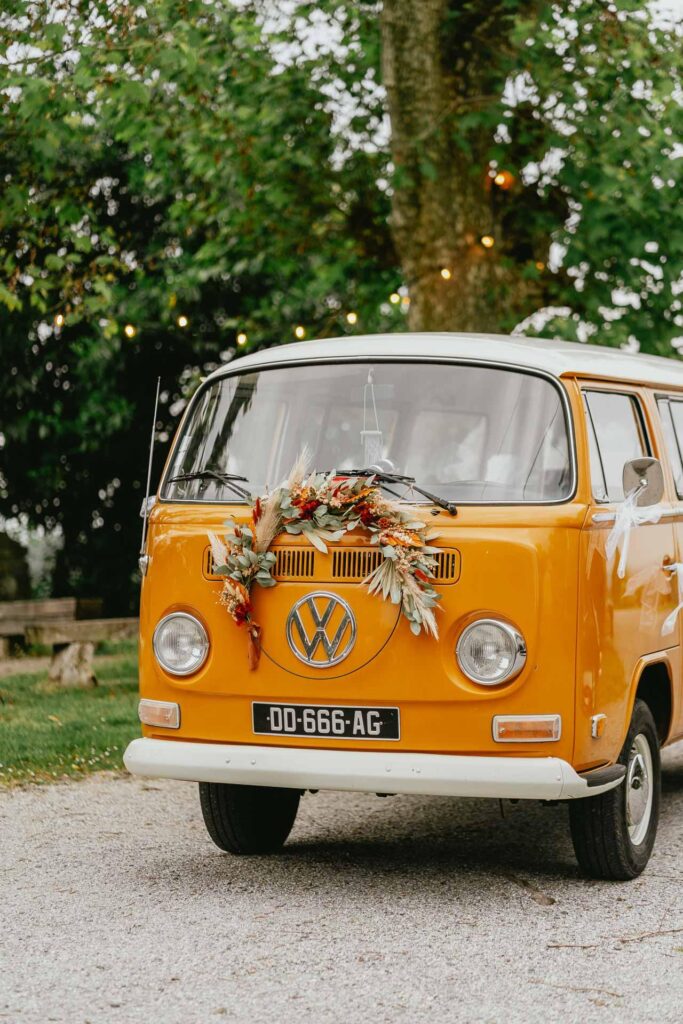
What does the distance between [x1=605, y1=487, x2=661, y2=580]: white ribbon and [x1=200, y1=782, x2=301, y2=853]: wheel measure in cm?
187

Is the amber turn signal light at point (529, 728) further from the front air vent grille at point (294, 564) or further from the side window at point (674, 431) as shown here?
the side window at point (674, 431)

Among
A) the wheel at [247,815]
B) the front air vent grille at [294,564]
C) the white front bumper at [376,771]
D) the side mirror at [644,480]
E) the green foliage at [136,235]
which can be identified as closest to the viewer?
the white front bumper at [376,771]

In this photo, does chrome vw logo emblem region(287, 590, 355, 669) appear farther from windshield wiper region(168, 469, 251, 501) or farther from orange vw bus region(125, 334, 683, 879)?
windshield wiper region(168, 469, 251, 501)

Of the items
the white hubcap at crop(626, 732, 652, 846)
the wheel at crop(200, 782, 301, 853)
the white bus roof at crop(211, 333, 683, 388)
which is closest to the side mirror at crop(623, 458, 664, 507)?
the white bus roof at crop(211, 333, 683, 388)

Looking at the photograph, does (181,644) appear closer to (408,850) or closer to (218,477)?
(218,477)

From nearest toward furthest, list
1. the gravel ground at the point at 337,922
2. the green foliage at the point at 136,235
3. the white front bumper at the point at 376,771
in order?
the gravel ground at the point at 337,922, the white front bumper at the point at 376,771, the green foliage at the point at 136,235

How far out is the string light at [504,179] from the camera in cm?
1466

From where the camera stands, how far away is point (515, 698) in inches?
227

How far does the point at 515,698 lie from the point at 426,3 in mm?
9429

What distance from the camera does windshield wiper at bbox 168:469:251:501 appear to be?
6.44 metres

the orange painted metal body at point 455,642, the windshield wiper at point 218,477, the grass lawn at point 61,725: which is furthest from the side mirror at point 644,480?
the grass lawn at point 61,725

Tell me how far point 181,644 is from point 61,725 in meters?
4.72

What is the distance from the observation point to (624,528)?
633 centimetres

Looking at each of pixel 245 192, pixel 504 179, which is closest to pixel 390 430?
pixel 504 179
